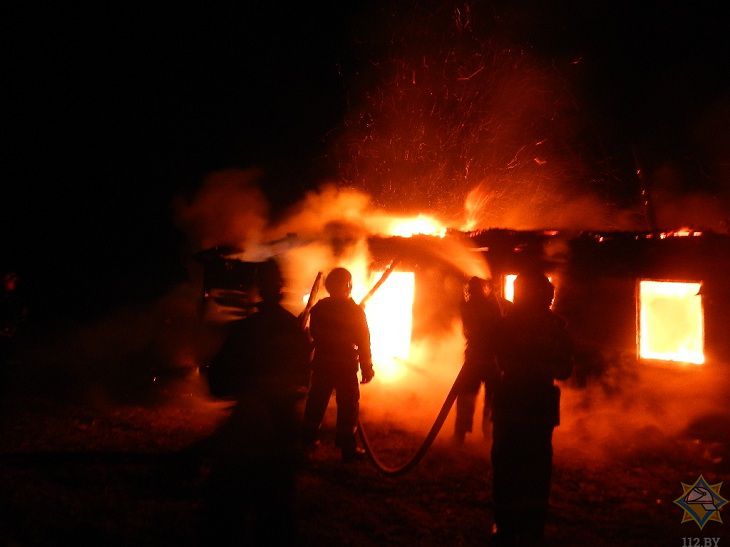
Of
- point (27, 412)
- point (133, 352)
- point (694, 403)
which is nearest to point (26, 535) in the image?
point (27, 412)

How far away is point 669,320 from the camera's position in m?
8.83

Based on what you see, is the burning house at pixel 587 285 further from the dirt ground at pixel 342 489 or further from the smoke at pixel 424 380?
the dirt ground at pixel 342 489

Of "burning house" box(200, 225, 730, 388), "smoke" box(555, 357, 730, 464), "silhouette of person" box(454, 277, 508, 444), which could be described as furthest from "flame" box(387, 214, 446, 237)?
"smoke" box(555, 357, 730, 464)

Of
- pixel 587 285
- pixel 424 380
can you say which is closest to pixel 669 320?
pixel 587 285

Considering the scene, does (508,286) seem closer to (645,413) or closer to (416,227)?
(416,227)

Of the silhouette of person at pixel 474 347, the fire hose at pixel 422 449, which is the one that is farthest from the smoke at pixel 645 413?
the fire hose at pixel 422 449

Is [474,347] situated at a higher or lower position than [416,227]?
lower

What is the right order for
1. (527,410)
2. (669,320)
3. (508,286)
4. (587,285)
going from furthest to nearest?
(508,286) → (587,285) → (669,320) → (527,410)

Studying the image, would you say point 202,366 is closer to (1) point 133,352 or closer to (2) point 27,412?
(2) point 27,412

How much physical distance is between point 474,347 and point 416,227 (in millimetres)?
3964

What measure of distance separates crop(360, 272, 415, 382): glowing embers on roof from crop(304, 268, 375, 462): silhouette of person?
A: 4.15 m

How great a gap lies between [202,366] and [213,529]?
25.9ft

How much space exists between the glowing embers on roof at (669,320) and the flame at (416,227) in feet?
12.1

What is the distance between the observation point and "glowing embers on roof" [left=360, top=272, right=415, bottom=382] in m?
10.2
